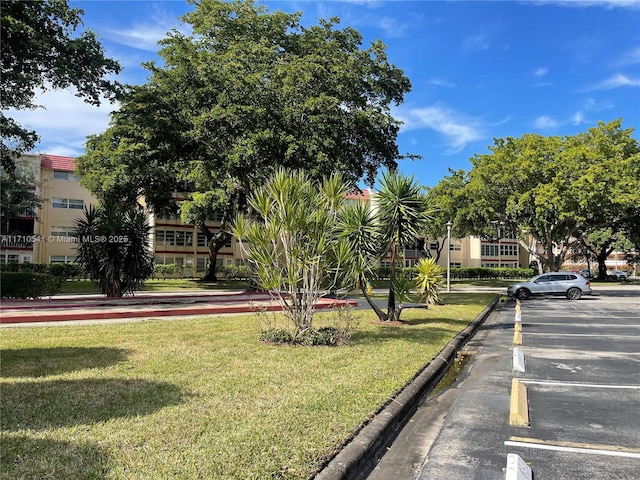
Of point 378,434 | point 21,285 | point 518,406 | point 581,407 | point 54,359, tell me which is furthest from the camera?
point 21,285

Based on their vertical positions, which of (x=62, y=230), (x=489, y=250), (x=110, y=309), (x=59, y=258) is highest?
(x=62, y=230)

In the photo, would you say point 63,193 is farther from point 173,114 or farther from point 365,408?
point 365,408

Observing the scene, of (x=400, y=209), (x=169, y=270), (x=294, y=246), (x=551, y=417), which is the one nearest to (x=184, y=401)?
(x=551, y=417)

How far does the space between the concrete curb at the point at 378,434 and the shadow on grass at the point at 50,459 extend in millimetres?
1673

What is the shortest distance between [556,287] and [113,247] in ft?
75.4

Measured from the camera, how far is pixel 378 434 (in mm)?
4656

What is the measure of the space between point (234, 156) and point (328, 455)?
17.1m

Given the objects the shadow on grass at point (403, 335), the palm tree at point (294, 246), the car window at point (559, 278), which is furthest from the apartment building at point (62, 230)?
the palm tree at point (294, 246)

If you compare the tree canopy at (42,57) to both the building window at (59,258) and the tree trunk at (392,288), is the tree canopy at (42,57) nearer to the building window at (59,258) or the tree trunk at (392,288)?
the tree trunk at (392,288)

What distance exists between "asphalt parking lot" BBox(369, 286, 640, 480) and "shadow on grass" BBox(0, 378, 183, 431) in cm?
261

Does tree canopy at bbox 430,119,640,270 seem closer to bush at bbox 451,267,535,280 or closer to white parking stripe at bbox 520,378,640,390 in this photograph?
white parking stripe at bbox 520,378,640,390

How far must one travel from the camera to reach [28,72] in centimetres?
1891

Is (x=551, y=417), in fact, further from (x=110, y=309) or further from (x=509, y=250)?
(x=509, y=250)

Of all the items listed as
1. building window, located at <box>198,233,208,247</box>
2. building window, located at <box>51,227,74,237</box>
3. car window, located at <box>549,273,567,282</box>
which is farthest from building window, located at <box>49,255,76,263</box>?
car window, located at <box>549,273,567,282</box>
